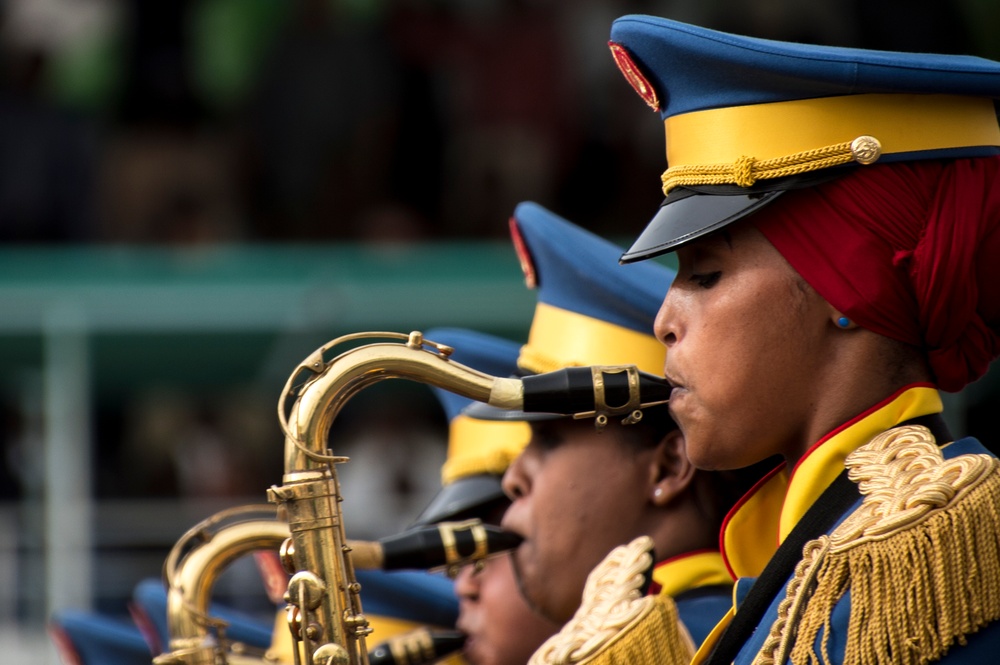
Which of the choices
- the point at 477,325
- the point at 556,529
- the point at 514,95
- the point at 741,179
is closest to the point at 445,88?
the point at 514,95

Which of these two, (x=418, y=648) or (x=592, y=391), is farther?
(x=418, y=648)

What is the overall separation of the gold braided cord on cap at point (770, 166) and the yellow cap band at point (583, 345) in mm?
930

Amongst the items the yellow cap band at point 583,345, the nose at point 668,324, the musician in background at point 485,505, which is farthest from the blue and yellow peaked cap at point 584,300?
the nose at point 668,324

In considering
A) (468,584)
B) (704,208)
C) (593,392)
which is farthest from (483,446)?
(704,208)

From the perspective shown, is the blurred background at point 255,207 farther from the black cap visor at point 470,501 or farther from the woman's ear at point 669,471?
the woman's ear at point 669,471

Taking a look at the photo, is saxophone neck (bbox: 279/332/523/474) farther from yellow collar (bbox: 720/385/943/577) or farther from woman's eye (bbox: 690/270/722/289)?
yellow collar (bbox: 720/385/943/577)

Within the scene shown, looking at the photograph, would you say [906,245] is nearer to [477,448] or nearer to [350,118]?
[477,448]

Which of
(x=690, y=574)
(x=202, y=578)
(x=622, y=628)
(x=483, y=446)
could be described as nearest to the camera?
(x=622, y=628)

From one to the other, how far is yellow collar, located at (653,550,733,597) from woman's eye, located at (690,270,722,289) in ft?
2.98

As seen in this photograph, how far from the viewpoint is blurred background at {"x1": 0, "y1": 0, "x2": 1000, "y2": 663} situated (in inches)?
372

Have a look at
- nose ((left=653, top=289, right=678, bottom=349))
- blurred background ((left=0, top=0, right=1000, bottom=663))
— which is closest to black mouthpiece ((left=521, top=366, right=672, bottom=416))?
nose ((left=653, top=289, right=678, bottom=349))

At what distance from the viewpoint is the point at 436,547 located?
143 inches

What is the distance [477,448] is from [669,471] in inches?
42.8

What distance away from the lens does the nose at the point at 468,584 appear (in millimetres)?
3979
